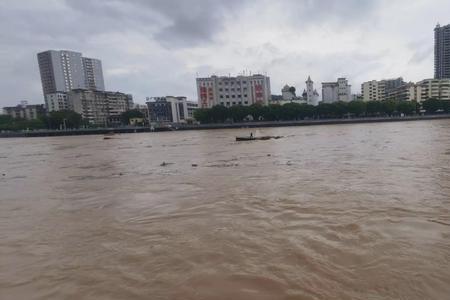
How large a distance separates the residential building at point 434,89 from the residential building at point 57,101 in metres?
140

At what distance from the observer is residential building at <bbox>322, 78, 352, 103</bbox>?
142750mm

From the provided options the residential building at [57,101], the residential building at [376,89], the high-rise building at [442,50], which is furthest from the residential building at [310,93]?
the residential building at [57,101]

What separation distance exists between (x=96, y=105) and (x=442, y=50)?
161m

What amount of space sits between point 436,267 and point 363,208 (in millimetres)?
3112

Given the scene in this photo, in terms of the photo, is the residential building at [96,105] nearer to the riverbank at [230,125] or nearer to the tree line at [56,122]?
the tree line at [56,122]

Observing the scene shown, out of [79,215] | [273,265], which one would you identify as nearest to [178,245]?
[273,265]

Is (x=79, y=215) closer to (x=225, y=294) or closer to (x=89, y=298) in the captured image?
(x=89, y=298)

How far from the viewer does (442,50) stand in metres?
149

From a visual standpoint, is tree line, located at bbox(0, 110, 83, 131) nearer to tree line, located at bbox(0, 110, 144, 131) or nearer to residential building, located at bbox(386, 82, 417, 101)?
tree line, located at bbox(0, 110, 144, 131)

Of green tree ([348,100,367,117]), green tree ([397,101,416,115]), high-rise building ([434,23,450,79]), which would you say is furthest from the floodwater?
high-rise building ([434,23,450,79])

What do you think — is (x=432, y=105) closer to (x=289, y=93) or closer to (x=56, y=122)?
(x=289, y=93)

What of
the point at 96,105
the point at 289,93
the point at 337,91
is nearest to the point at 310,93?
the point at 289,93

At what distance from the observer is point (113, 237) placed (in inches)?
262

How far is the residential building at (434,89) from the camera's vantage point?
111m
